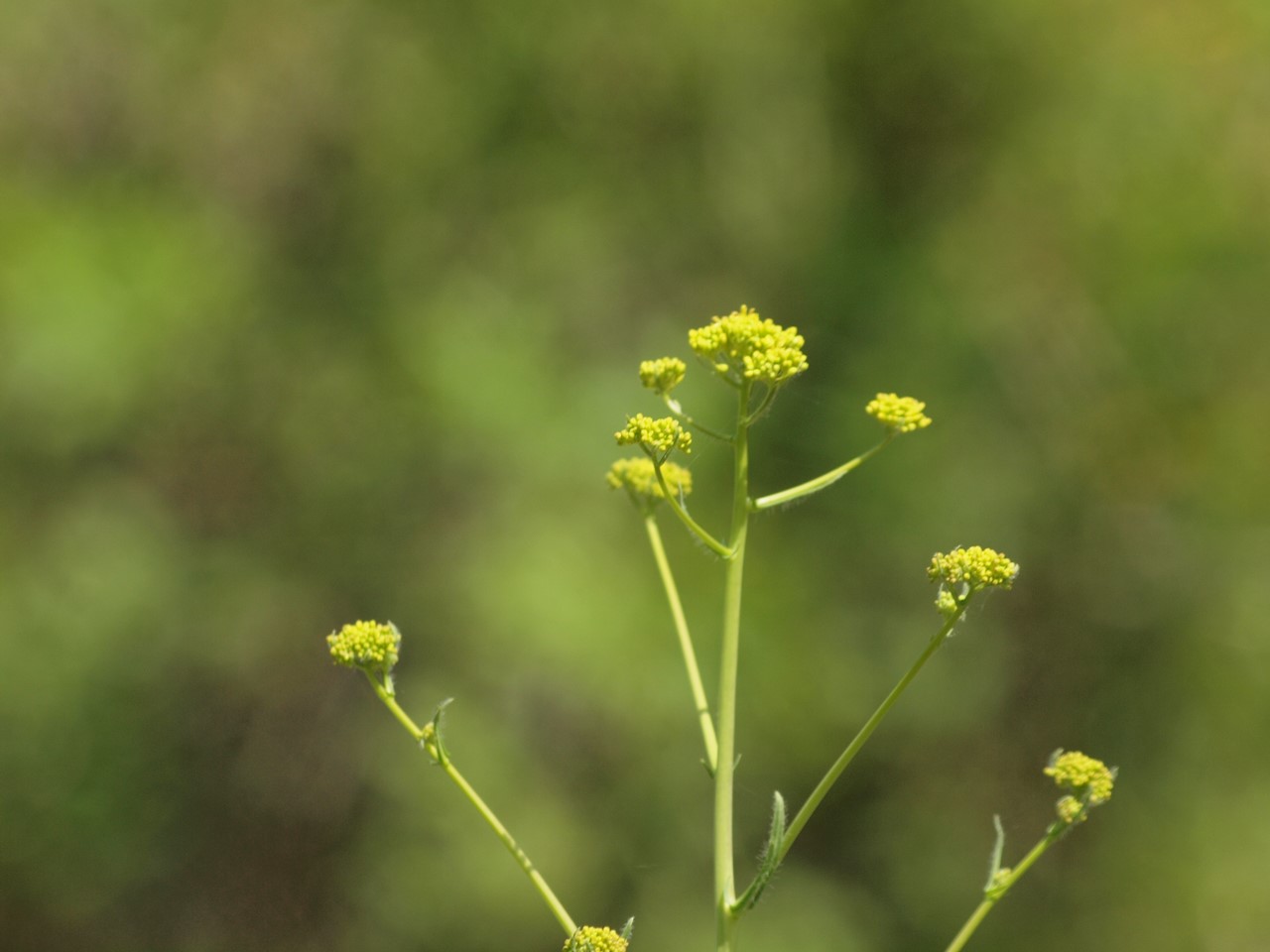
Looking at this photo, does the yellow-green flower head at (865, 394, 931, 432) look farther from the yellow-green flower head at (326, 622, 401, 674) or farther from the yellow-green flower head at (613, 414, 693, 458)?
the yellow-green flower head at (326, 622, 401, 674)

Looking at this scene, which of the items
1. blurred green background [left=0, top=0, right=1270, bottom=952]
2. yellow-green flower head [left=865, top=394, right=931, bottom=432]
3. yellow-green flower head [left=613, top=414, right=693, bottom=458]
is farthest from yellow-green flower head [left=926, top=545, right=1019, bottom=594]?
blurred green background [left=0, top=0, right=1270, bottom=952]

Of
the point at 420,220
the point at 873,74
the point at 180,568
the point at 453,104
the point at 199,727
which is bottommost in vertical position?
the point at 199,727

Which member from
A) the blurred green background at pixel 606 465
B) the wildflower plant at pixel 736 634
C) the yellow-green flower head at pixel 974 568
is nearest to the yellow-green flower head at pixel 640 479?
the wildflower plant at pixel 736 634

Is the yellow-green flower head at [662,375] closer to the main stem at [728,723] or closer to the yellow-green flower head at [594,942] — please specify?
the main stem at [728,723]

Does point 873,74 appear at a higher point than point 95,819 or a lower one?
higher

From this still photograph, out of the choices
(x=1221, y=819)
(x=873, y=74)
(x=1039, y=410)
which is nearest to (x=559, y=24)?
(x=873, y=74)

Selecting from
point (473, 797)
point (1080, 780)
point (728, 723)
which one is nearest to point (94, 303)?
point (473, 797)

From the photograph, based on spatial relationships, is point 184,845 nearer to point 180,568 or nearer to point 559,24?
point 180,568
